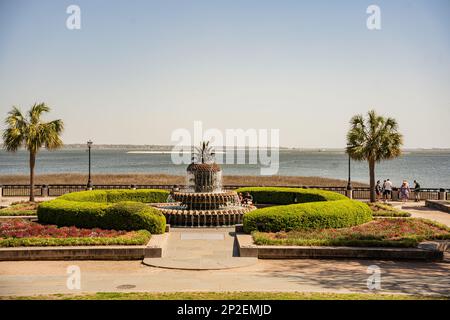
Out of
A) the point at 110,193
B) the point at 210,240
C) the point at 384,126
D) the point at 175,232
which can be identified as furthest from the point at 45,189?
the point at 384,126

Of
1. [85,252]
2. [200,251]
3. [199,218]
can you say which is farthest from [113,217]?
[199,218]

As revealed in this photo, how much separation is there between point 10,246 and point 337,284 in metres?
10.6

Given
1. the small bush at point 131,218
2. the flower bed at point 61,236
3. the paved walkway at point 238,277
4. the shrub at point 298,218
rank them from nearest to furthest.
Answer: the paved walkway at point 238,277
the flower bed at point 61,236
the small bush at point 131,218
the shrub at point 298,218

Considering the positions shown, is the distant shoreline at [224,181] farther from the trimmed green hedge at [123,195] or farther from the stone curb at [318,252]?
the stone curb at [318,252]

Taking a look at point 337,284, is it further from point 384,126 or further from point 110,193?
point 384,126

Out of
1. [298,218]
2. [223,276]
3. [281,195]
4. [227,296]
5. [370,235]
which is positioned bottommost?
[223,276]

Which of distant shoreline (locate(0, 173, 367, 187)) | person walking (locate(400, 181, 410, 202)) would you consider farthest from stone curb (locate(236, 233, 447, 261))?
distant shoreline (locate(0, 173, 367, 187))

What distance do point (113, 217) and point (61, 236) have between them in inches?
84.9

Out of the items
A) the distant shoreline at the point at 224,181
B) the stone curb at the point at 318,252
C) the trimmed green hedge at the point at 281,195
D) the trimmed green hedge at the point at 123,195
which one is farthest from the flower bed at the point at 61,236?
the distant shoreline at the point at 224,181

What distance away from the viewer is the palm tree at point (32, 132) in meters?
32.0

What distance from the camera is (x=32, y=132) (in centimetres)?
3212

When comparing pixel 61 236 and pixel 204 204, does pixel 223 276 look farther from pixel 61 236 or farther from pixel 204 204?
pixel 204 204

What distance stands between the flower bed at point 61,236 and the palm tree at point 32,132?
45.0 feet

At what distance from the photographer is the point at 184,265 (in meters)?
14.7
